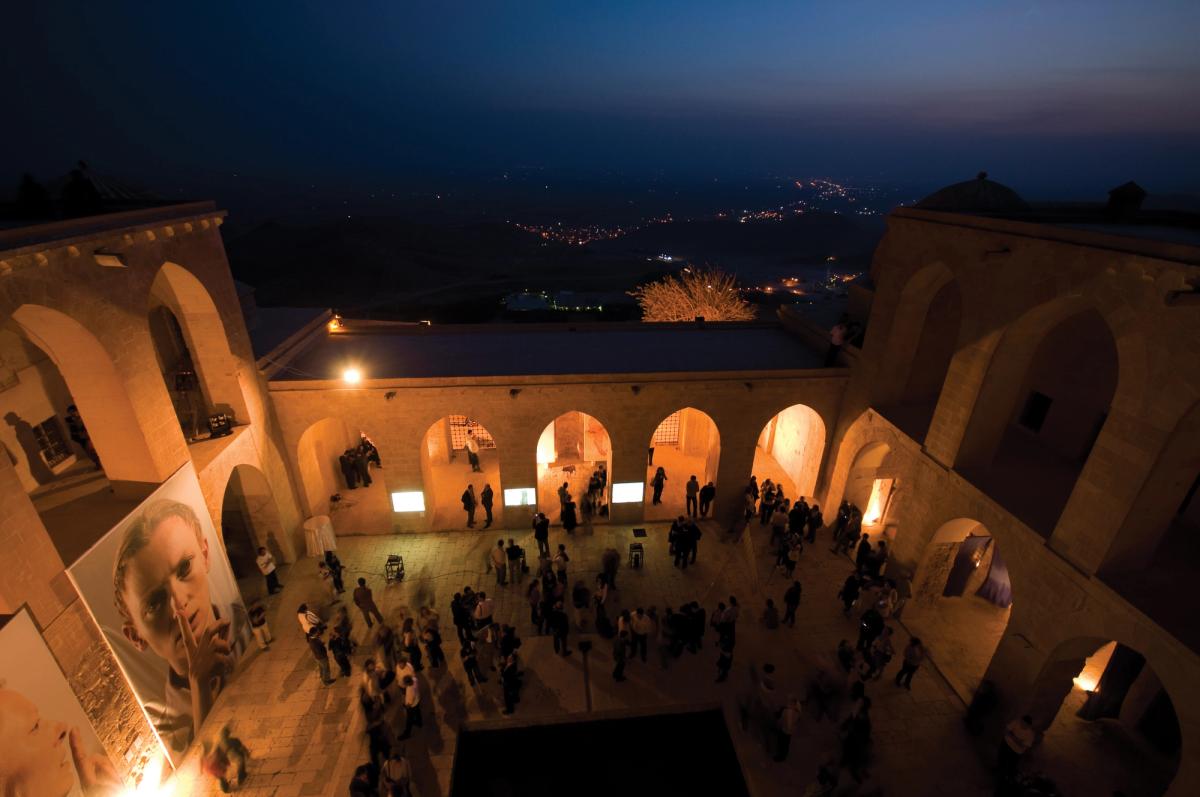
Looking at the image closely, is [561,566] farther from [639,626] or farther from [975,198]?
[975,198]

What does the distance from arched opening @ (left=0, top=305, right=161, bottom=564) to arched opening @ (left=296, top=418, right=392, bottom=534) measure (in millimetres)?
4254

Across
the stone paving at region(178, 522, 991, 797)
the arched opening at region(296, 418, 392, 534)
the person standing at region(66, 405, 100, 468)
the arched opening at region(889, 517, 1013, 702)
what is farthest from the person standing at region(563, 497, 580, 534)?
the person standing at region(66, 405, 100, 468)

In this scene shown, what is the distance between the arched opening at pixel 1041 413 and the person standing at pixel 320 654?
12.4 metres

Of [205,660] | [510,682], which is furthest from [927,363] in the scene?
[205,660]

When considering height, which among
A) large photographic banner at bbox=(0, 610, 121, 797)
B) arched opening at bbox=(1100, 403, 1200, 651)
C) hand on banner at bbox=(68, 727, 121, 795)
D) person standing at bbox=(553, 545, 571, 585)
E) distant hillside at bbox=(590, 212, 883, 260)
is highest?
arched opening at bbox=(1100, 403, 1200, 651)

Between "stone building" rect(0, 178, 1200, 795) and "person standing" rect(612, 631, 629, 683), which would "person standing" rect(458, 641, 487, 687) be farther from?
"stone building" rect(0, 178, 1200, 795)

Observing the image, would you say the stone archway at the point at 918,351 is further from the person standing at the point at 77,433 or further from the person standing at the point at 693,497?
the person standing at the point at 77,433

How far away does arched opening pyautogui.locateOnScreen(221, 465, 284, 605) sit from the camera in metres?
12.6

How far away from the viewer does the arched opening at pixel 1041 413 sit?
379 inches

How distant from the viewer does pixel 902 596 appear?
11852mm

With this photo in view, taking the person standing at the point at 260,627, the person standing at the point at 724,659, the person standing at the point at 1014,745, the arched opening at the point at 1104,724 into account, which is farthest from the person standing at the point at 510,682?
the arched opening at the point at 1104,724

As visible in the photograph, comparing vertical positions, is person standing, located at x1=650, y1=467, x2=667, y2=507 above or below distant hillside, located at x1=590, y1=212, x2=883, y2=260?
above

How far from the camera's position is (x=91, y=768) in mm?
A: 7000

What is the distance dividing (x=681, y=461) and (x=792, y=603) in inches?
293
